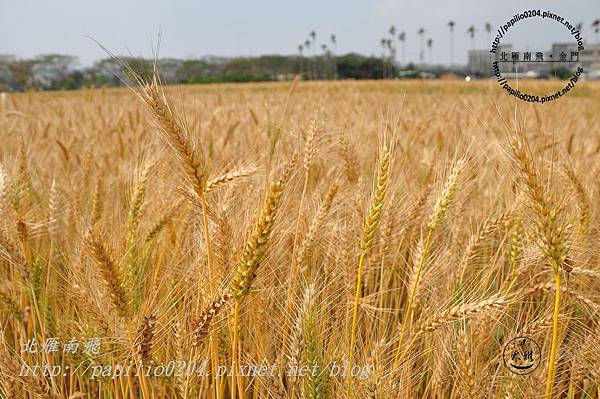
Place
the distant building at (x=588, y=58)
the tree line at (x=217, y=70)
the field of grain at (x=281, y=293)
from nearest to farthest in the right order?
the field of grain at (x=281, y=293) < the distant building at (x=588, y=58) < the tree line at (x=217, y=70)

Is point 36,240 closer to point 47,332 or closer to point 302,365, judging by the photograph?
point 47,332

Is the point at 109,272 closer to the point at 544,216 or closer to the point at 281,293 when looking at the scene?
the point at 281,293

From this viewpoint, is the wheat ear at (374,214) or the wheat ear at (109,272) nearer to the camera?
the wheat ear at (109,272)

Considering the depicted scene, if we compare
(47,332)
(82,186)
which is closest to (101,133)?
(82,186)

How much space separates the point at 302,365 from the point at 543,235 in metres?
0.61

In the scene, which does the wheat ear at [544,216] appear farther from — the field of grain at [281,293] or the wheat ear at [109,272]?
the wheat ear at [109,272]

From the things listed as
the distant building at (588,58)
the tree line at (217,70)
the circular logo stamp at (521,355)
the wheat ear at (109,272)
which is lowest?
the circular logo stamp at (521,355)

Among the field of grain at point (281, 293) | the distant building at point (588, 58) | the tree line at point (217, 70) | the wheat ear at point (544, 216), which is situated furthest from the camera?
the tree line at point (217, 70)

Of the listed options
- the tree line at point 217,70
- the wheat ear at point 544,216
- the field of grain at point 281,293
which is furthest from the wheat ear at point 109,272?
the tree line at point 217,70

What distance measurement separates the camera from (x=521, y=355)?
1.09 meters

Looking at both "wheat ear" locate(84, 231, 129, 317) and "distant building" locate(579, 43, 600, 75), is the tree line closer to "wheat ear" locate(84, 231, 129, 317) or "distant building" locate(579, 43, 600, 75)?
"distant building" locate(579, 43, 600, 75)

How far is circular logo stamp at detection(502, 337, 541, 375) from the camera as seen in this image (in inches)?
40.9

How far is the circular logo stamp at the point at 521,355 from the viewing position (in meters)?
1.04

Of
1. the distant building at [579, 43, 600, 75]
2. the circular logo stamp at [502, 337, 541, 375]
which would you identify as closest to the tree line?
the distant building at [579, 43, 600, 75]
